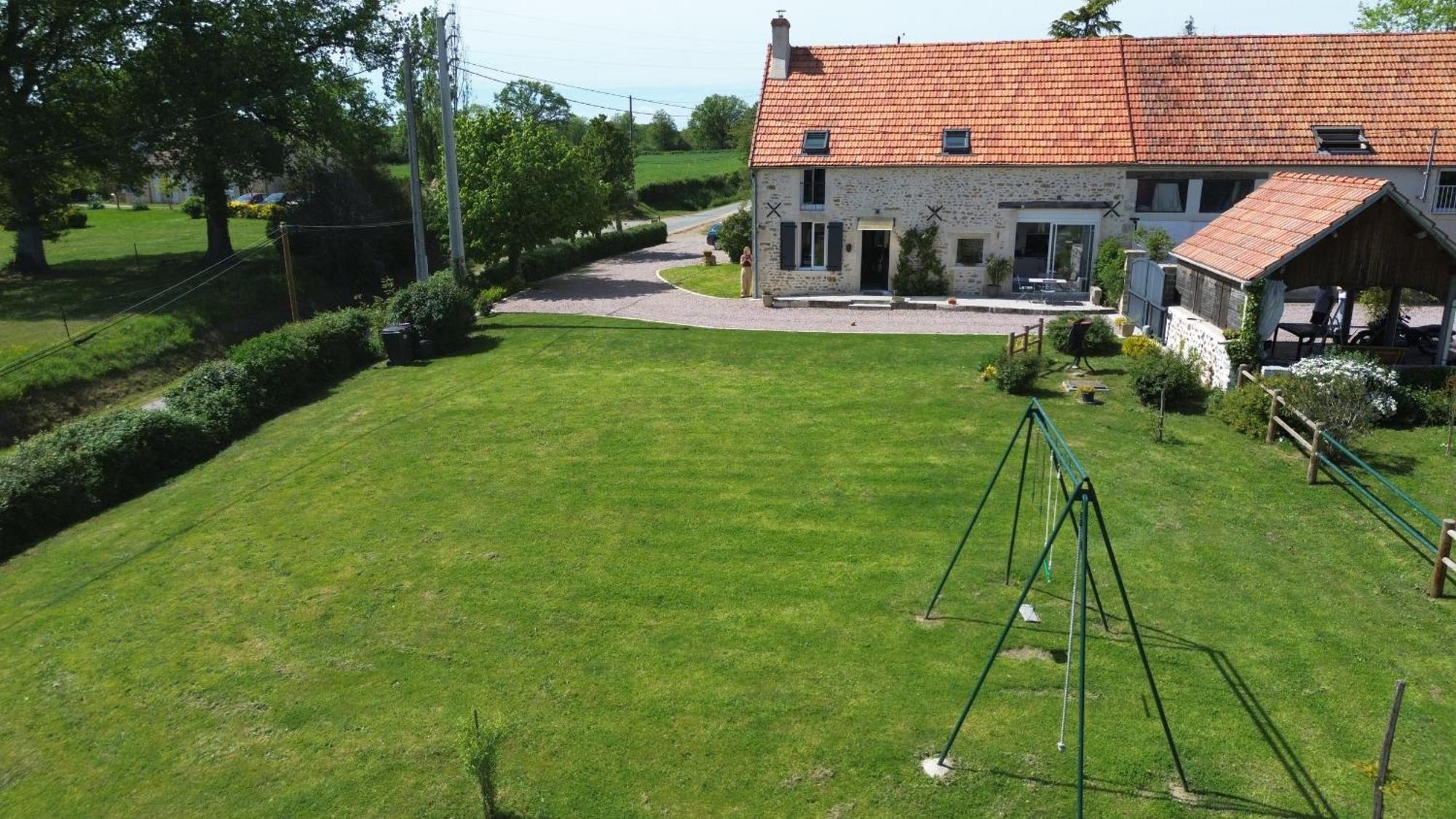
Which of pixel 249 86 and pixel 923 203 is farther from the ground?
pixel 249 86

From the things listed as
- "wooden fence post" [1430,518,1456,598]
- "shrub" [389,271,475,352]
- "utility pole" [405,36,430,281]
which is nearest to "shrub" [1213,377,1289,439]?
"wooden fence post" [1430,518,1456,598]

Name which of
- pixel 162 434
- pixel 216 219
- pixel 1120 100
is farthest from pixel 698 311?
→ pixel 216 219

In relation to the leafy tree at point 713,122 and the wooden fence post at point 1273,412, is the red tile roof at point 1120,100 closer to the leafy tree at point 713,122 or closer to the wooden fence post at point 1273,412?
the wooden fence post at point 1273,412

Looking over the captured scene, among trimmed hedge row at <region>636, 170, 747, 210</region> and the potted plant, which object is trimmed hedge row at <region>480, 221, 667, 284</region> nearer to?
the potted plant

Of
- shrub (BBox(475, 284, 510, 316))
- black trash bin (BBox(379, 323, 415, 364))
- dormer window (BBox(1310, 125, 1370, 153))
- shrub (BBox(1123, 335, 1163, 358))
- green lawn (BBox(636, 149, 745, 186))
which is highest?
green lawn (BBox(636, 149, 745, 186))

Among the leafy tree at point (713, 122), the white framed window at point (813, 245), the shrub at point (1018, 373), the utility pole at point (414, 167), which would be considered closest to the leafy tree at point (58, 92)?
the utility pole at point (414, 167)

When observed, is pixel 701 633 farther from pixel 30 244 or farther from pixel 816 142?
pixel 30 244
